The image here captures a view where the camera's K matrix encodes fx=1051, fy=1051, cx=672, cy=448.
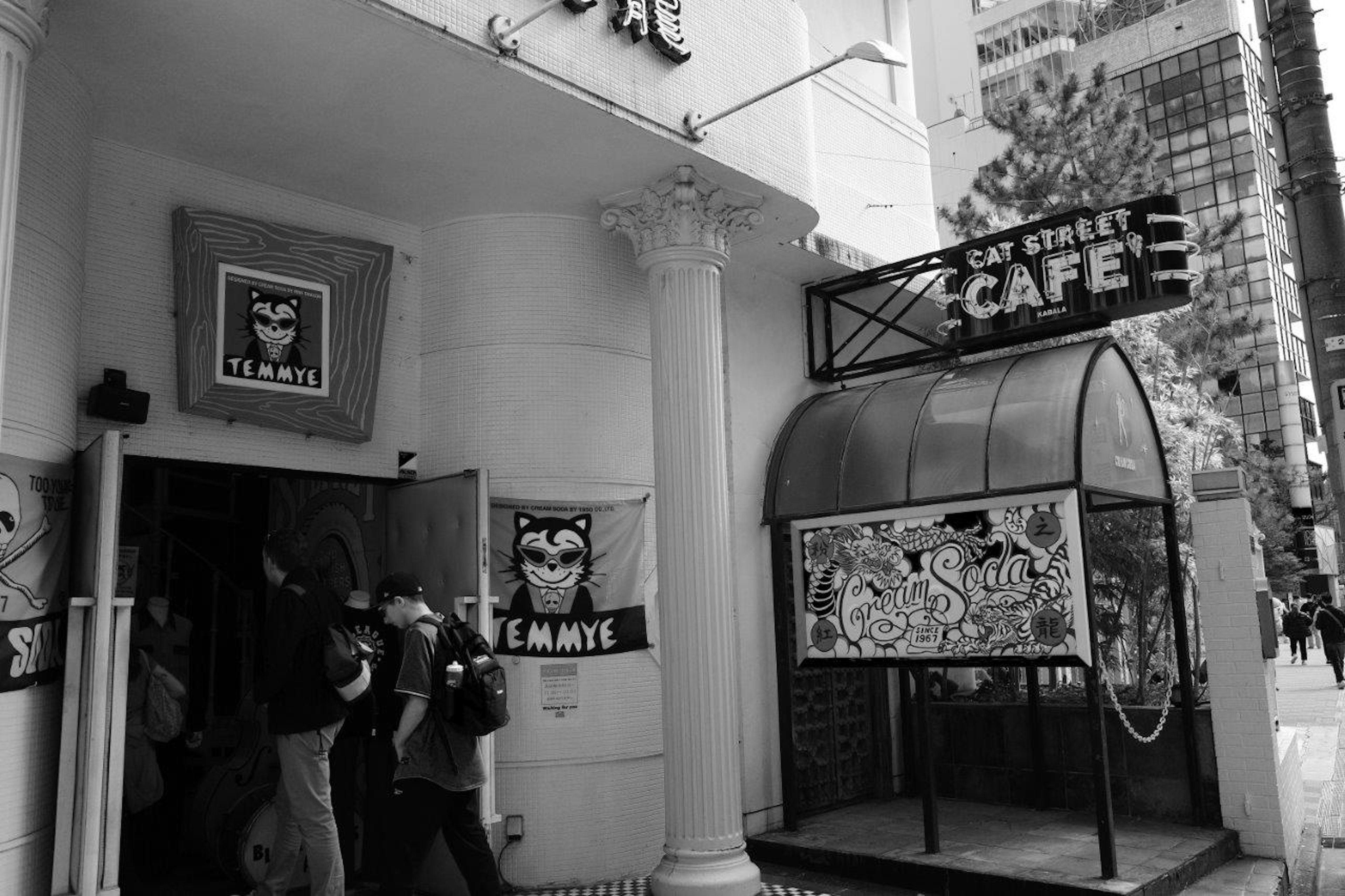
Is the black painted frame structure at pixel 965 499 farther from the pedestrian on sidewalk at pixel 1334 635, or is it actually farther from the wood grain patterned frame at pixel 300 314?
the pedestrian on sidewalk at pixel 1334 635

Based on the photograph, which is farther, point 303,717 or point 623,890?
point 623,890

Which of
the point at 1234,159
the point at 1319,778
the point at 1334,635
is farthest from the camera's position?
the point at 1234,159

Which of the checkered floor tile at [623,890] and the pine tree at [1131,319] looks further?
the pine tree at [1131,319]

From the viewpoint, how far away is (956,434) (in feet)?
28.2

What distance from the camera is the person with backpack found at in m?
5.84

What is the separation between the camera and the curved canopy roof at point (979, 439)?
802 centimetres

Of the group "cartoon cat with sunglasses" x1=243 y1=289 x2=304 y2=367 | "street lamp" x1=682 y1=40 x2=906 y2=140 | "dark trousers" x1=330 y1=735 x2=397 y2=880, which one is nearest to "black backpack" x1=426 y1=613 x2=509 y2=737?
"dark trousers" x1=330 y1=735 x2=397 y2=880

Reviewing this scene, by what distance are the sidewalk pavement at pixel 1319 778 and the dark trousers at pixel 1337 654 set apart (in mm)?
335

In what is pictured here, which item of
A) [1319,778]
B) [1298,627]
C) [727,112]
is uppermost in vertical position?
[727,112]

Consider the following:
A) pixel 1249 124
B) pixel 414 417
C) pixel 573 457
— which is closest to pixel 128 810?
pixel 414 417

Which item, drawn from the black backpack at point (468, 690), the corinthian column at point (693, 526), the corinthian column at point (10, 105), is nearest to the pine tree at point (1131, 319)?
the corinthian column at point (693, 526)

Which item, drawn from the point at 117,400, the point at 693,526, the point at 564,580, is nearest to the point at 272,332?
the point at 117,400

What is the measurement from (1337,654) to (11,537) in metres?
23.5

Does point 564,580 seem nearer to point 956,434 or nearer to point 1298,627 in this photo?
point 956,434
